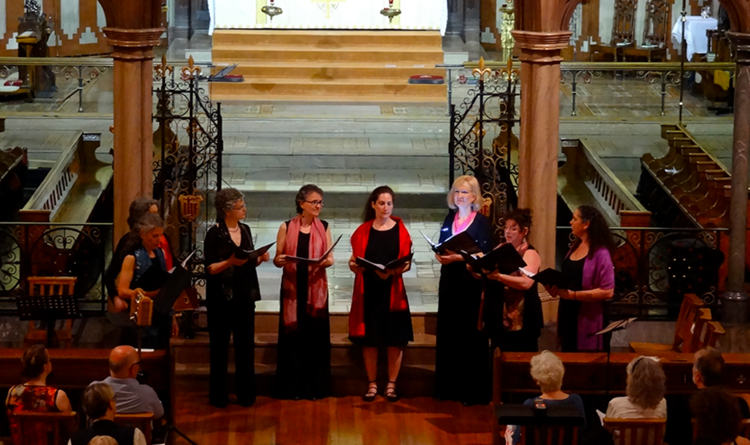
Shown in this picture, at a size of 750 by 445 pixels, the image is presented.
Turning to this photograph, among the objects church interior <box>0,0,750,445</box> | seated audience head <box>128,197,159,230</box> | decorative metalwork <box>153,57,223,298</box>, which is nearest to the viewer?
church interior <box>0,0,750,445</box>

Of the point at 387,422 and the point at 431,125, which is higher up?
the point at 431,125

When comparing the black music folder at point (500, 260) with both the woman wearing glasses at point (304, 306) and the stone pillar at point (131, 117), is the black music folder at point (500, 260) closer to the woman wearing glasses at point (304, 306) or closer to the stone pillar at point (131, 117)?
the woman wearing glasses at point (304, 306)

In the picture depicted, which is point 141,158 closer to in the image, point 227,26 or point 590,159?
point 590,159

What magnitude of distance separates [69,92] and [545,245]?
9.30 m

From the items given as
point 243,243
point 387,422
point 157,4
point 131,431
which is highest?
point 157,4

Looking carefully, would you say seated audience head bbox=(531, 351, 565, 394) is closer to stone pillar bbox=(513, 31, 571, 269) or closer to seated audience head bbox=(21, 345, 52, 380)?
seated audience head bbox=(21, 345, 52, 380)

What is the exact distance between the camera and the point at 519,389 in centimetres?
645

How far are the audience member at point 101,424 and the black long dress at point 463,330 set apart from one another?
267 centimetres

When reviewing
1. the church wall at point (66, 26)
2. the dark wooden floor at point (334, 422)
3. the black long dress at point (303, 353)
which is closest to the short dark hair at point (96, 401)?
the dark wooden floor at point (334, 422)

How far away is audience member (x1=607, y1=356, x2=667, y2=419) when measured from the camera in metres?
5.54

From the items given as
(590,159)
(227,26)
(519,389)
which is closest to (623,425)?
(519,389)

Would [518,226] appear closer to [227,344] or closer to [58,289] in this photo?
[227,344]

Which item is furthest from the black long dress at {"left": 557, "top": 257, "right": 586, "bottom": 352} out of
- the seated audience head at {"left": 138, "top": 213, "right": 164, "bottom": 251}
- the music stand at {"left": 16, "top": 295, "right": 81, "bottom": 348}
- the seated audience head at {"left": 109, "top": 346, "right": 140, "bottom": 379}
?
the music stand at {"left": 16, "top": 295, "right": 81, "bottom": 348}

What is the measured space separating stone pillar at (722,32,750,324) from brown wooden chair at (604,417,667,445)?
11.0 feet
